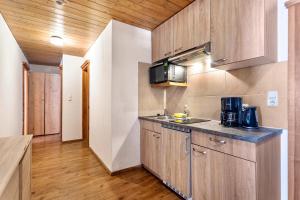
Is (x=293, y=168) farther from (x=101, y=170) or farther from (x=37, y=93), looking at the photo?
(x=37, y=93)

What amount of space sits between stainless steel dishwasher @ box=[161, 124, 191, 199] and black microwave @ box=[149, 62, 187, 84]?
29.1 inches

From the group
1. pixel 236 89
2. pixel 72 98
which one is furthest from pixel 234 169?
pixel 72 98

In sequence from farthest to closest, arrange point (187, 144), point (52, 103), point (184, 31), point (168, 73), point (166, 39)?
point (52, 103), point (166, 39), point (168, 73), point (184, 31), point (187, 144)

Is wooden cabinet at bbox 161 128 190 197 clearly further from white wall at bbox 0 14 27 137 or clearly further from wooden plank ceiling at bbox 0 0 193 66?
white wall at bbox 0 14 27 137

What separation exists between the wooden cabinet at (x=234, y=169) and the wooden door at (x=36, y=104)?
535 cm

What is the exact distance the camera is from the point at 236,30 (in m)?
1.49

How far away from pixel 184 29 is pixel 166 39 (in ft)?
1.27

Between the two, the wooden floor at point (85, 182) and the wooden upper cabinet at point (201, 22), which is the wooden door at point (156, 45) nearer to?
the wooden upper cabinet at point (201, 22)

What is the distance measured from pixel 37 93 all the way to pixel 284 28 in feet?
20.2

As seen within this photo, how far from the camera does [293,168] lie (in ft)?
4.07

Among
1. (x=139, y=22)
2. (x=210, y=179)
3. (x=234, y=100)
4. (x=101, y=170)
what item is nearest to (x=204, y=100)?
(x=234, y=100)

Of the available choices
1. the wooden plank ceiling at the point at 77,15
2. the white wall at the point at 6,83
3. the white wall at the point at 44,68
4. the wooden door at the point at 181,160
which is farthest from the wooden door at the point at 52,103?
the wooden door at the point at 181,160

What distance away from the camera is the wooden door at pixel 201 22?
181cm

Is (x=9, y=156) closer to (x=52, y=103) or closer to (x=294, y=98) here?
(x=294, y=98)
